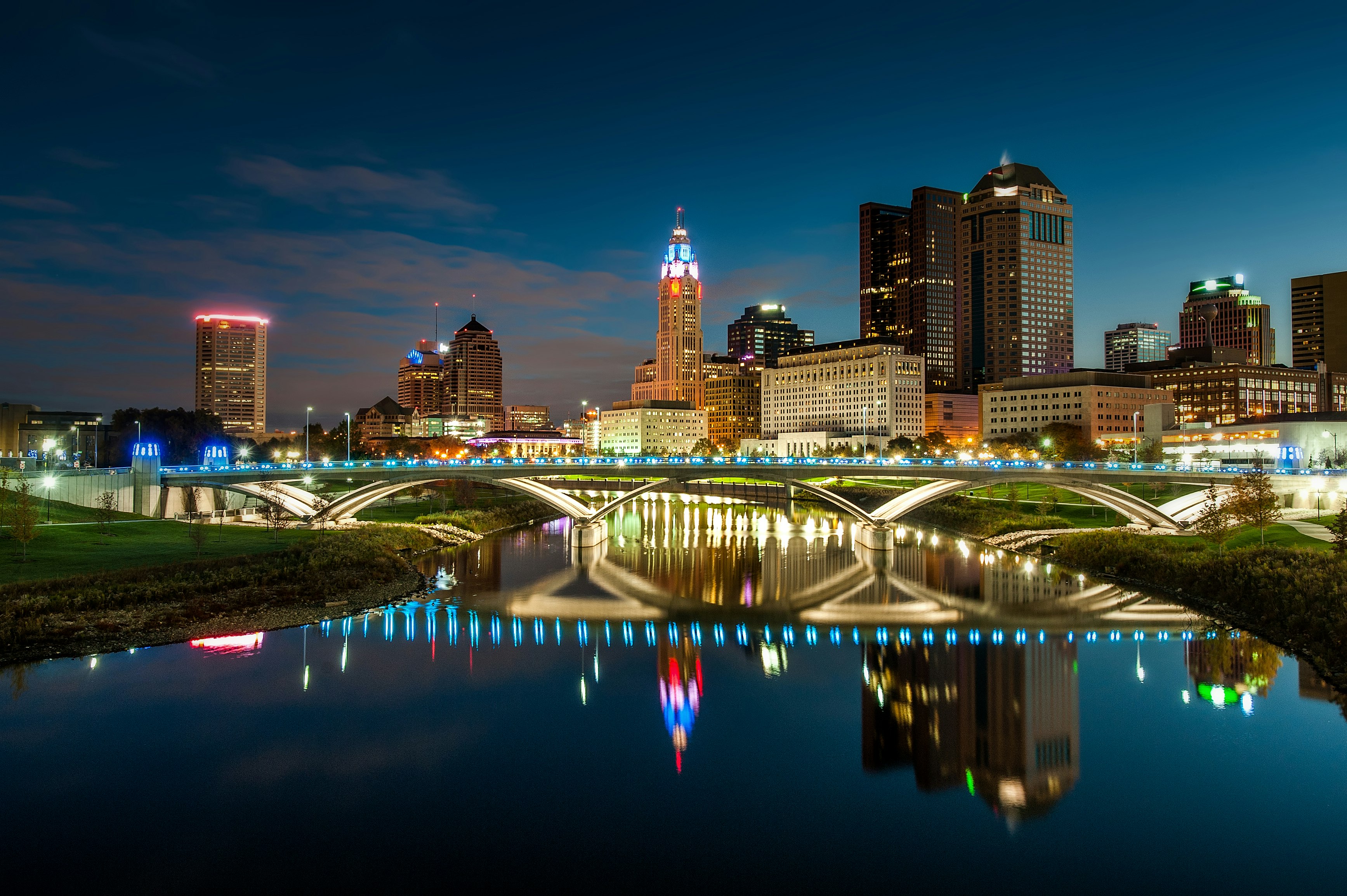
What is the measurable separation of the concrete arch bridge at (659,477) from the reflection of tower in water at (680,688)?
104ft

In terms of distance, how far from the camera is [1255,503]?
46594 mm

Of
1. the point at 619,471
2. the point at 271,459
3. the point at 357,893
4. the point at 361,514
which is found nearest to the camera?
the point at 357,893

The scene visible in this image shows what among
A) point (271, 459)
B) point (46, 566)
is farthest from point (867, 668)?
point (271, 459)

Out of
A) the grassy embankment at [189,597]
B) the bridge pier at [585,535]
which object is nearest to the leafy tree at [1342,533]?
the grassy embankment at [189,597]

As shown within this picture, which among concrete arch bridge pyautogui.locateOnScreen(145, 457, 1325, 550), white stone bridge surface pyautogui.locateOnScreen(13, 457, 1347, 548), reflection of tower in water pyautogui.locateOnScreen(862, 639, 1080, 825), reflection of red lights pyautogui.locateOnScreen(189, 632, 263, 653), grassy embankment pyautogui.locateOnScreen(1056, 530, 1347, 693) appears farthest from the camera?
concrete arch bridge pyautogui.locateOnScreen(145, 457, 1325, 550)

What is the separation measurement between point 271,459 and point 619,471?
76072mm

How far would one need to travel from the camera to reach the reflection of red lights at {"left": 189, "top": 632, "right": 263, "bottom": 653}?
Answer: 107 feet

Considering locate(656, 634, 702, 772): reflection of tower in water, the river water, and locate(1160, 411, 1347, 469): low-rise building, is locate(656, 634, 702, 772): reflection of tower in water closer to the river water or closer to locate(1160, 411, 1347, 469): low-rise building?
the river water

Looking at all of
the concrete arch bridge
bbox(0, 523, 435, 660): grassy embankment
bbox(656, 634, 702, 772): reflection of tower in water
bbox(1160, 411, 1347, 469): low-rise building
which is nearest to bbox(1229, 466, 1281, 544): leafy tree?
the concrete arch bridge

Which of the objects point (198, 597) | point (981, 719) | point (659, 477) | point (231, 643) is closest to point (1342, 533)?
point (981, 719)

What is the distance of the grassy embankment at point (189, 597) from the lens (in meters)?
31.3

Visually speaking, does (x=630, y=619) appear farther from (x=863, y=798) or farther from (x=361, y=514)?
(x=361, y=514)

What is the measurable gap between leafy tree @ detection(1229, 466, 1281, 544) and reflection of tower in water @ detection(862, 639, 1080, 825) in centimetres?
1890

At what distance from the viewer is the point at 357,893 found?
53.5ft
